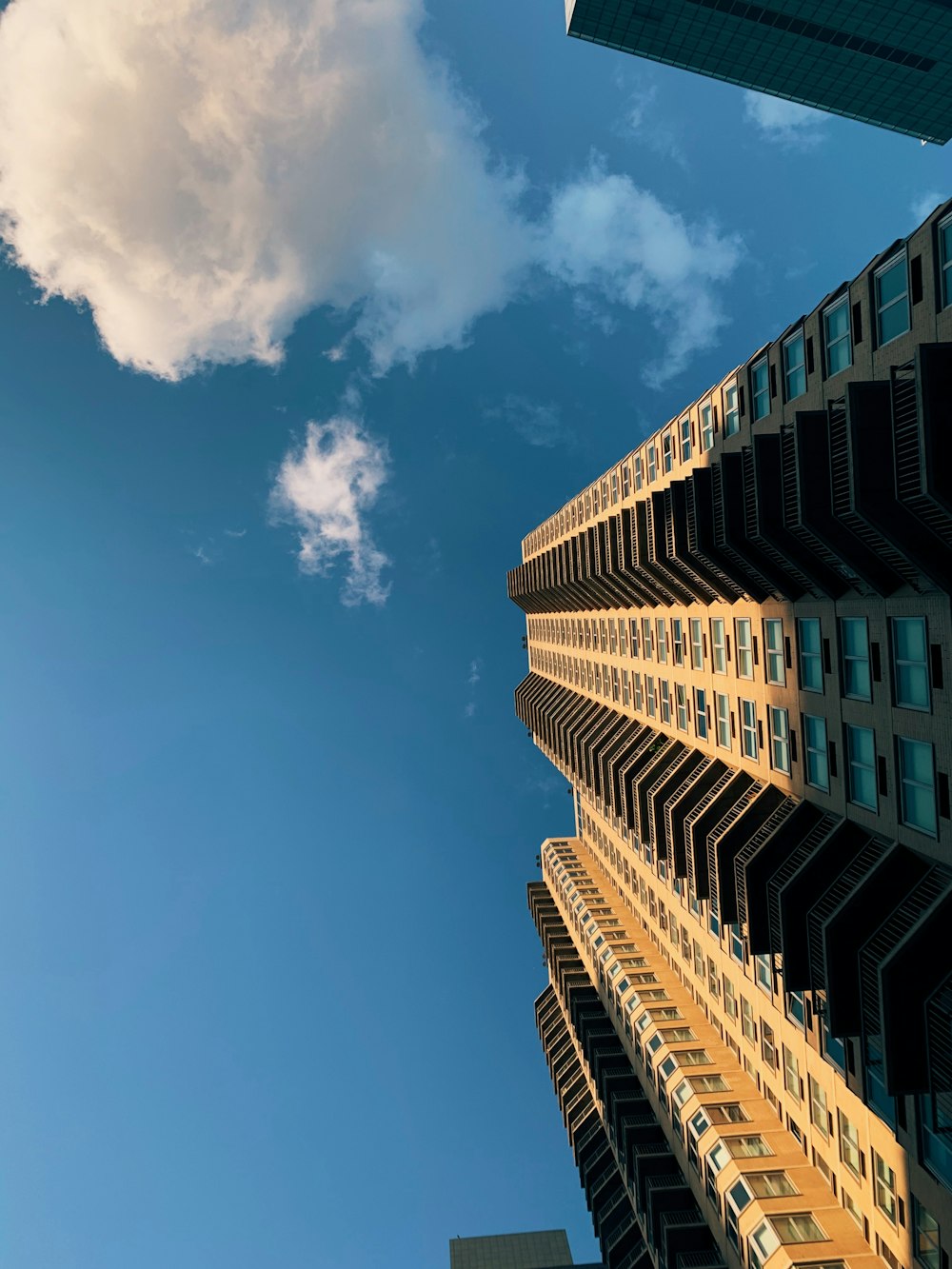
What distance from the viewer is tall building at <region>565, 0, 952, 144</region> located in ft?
279

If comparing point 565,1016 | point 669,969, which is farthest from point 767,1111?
point 565,1016

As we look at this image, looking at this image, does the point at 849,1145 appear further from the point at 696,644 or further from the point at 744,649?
the point at 696,644

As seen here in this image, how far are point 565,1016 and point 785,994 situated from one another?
184 ft

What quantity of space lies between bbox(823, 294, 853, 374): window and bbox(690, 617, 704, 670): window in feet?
56.2

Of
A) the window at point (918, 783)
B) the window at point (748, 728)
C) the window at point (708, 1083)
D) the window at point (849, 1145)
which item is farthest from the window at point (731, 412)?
the window at point (708, 1083)

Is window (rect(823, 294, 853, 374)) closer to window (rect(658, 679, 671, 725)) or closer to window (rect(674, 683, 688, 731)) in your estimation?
window (rect(674, 683, 688, 731))

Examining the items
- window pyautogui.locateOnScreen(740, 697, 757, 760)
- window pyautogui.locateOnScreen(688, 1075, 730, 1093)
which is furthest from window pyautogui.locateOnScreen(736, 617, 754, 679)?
window pyautogui.locateOnScreen(688, 1075, 730, 1093)

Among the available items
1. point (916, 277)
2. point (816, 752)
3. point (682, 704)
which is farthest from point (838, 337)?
point (682, 704)

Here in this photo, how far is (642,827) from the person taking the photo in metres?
43.2

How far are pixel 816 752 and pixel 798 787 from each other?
223 centimetres

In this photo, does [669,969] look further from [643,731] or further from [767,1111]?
[643,731]

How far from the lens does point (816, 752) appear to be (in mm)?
24281

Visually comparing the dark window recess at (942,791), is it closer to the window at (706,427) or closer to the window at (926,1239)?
the window at (926,1239)

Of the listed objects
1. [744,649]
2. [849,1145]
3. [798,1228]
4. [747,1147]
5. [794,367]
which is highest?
[794,367]
